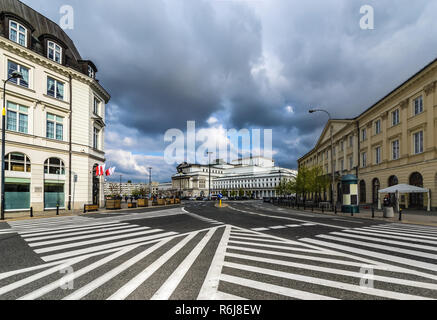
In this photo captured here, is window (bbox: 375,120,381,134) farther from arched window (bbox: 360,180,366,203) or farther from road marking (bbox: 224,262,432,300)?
road marking (bbox: 224,262,432,300)

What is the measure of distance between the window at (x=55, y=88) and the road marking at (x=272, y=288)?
26913 millimetres

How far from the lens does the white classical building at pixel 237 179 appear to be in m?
128

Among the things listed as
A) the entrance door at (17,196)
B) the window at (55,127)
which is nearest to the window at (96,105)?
the window at (55,127)

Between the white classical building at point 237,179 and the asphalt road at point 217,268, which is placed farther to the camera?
the white classical building at point 237,179

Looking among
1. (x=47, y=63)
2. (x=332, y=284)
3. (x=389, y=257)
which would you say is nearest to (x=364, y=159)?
(x=389, y=257)

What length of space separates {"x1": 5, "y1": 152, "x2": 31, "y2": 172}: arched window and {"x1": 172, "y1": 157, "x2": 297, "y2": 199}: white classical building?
353 ft

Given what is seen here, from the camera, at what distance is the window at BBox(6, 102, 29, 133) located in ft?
65.7

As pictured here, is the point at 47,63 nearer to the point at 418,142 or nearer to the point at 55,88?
the point at 55,88

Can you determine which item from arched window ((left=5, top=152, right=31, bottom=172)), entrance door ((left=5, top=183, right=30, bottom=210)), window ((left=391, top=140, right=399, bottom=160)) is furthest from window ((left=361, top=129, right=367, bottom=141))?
entrance door ((left=5, top=183, right=30, bottom=210))

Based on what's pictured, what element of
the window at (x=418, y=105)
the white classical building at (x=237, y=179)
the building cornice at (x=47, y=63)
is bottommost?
the white classical building at (x=237, y=179)

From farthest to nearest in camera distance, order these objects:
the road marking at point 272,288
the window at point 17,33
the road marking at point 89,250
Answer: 1. the window at point 17,33
2. the road marking at point 89,250
3. the road marking at point 272,288

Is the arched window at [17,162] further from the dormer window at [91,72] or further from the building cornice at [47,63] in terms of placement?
the dormer window at [91,72]
